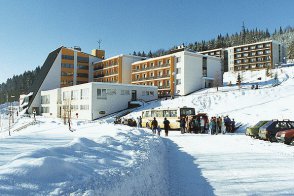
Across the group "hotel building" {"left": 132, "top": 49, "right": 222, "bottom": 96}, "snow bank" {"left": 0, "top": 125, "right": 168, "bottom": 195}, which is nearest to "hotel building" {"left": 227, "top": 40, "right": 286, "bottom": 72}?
"hotel building" {"left": 132, "top": 49, "right": 222, "bottom": 96}

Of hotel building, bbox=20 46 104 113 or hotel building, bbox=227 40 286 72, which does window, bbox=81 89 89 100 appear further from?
hotel building, bbox=227 40 286 72

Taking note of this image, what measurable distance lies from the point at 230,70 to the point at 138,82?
186ft

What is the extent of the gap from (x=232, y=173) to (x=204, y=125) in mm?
18583

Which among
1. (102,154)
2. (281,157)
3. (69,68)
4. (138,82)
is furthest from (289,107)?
(69,68)

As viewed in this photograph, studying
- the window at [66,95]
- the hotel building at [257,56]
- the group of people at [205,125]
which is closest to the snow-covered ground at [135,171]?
the group of people at [205,125]

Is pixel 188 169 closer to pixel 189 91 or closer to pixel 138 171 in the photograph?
pixel 138 171

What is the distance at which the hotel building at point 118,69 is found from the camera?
76.8 m

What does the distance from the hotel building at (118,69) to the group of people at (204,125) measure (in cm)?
5034

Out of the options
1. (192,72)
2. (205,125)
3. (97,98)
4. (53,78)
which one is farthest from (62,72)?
(205,125)

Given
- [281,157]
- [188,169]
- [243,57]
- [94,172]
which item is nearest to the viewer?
[94,172]

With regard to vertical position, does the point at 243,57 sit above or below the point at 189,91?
above

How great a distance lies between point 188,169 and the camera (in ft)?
33.9

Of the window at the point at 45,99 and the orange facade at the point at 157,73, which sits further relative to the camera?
the window at the point at 45,99

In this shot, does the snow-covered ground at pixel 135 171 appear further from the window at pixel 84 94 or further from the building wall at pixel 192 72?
the building wall at pixel 192 72
